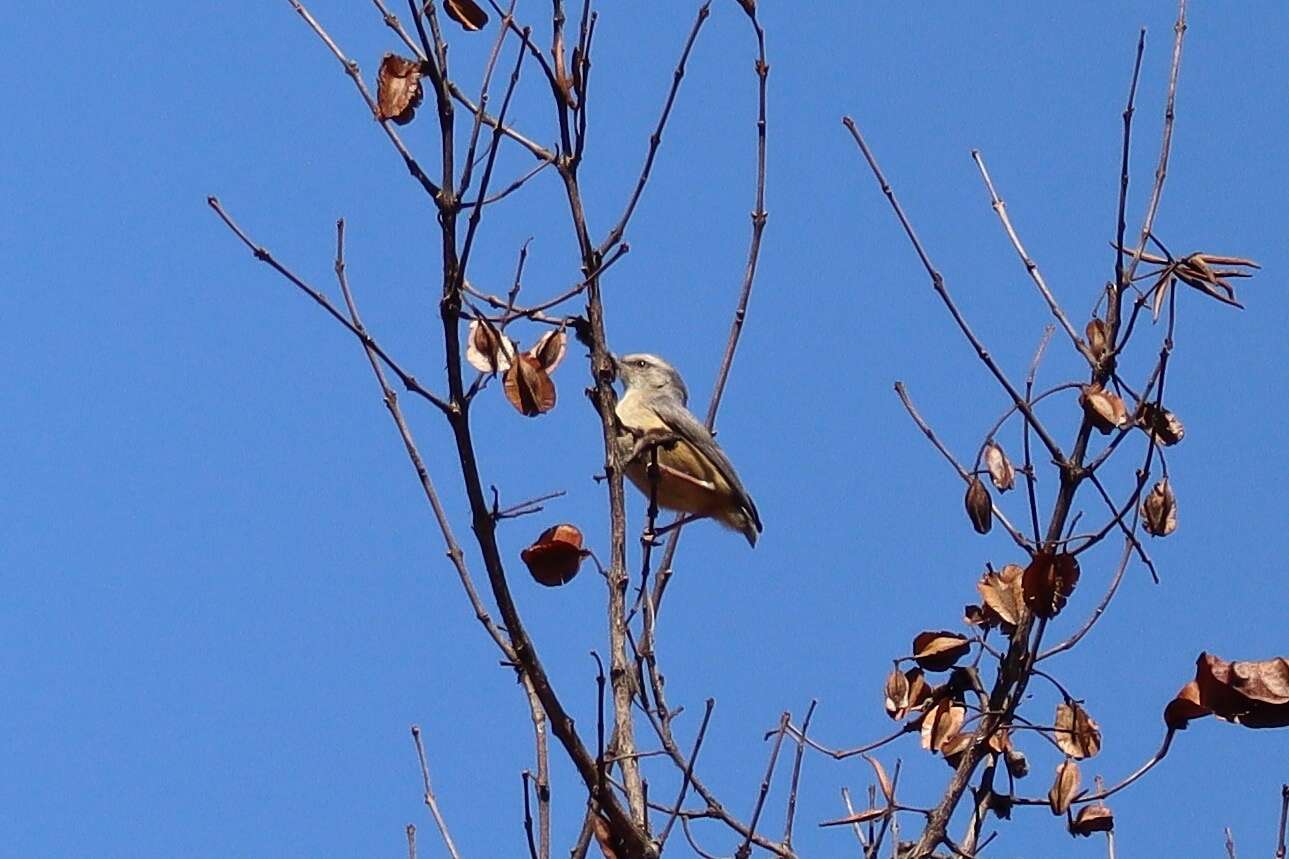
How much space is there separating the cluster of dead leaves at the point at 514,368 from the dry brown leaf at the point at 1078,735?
1.55 m

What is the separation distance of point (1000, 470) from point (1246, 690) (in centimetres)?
98

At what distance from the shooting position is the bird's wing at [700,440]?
285 inches

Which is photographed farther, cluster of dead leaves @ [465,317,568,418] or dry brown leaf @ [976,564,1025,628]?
dry brown leaf @ [976,564,1025,628]

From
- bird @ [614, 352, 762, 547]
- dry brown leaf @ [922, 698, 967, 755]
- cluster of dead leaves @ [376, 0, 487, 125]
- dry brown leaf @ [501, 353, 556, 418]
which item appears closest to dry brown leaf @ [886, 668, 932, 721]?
dry brown leaf @ [922, 698, 967, 755]

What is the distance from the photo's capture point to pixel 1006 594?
4.27 metres

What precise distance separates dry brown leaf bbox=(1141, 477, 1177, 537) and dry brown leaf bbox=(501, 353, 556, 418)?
1.54 m

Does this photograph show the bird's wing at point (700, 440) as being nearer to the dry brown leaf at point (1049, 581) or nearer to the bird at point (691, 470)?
the bird at point (691, 470)

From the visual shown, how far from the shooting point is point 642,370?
26.8 feet

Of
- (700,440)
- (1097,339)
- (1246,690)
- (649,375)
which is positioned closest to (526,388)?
(1097,339)

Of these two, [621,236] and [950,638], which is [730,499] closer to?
[950,638]

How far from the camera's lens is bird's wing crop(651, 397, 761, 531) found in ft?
23.7

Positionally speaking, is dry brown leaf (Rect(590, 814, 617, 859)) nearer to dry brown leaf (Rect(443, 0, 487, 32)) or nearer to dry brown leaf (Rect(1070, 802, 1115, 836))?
dry brown leaf (Rect(1070, 802, 1115, 836))

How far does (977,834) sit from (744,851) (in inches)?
30.0

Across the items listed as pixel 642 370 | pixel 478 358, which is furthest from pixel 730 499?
pixel 478 358
